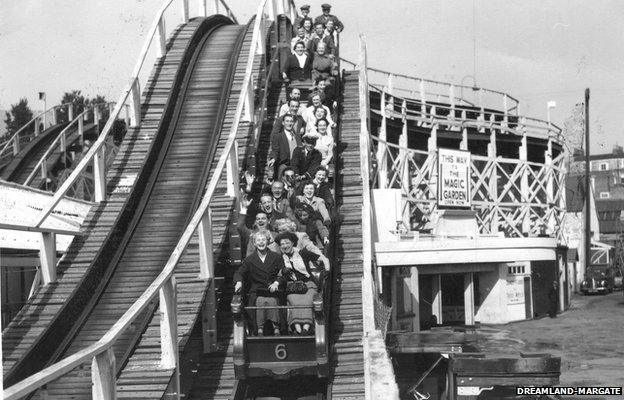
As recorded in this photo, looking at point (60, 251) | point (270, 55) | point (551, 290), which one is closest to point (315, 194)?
point (60, 251)

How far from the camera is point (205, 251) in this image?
11.5 m

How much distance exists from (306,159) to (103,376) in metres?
8.57

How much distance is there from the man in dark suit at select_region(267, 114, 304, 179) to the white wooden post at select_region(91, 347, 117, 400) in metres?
8.26

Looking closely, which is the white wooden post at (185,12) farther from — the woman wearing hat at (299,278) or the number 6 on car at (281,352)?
the number 6 on car at (281,352)

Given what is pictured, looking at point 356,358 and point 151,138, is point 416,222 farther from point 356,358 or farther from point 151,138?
point 356,358

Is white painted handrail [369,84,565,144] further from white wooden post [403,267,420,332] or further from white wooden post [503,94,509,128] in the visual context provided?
white wooden post [403,267,420,332]

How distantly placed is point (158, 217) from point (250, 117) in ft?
10.1

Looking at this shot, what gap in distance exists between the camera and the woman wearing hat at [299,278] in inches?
413

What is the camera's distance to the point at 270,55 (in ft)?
70.1

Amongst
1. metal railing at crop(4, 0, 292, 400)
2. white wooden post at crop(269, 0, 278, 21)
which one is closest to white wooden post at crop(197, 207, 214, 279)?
metal railing at crop(4, 0, 292, 400)

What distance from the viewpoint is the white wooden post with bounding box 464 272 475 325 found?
92.8 ft

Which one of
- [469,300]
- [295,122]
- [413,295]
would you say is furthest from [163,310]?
[469,300]

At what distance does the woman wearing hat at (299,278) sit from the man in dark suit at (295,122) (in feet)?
14.1

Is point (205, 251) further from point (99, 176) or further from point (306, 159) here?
point (306, 159)
